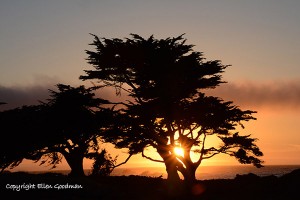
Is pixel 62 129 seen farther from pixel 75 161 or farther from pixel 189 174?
pixel 189 174

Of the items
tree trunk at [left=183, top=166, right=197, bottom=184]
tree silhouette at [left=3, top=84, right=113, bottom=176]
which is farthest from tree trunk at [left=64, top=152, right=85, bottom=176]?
tree trunk at [left=183, top=166, right=197, bottom=184]

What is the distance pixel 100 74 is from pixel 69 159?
9700 millimetres

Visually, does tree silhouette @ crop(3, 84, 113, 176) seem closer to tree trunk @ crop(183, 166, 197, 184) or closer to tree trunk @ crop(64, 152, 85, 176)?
tree trunk @ crop(64, 152, 85, 176)

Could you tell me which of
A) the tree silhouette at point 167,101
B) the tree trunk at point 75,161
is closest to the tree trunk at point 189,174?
the tree silhouette at point 167,101

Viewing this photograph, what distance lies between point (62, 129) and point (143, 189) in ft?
29.0

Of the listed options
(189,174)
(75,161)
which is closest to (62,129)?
(75,161)

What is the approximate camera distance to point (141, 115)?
24.1m

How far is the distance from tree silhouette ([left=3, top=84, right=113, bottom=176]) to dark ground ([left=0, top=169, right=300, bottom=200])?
4660 mm

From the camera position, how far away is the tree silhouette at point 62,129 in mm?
29141

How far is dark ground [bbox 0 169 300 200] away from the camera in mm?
16109

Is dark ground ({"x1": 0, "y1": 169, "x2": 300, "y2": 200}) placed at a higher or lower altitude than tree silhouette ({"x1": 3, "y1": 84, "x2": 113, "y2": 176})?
lower

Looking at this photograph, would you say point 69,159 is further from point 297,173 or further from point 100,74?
point 297,173

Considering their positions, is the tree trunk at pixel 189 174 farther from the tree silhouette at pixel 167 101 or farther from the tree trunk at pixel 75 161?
the tree trunk at pixel 75 161

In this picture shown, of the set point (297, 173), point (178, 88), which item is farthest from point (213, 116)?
point (297, 173)
